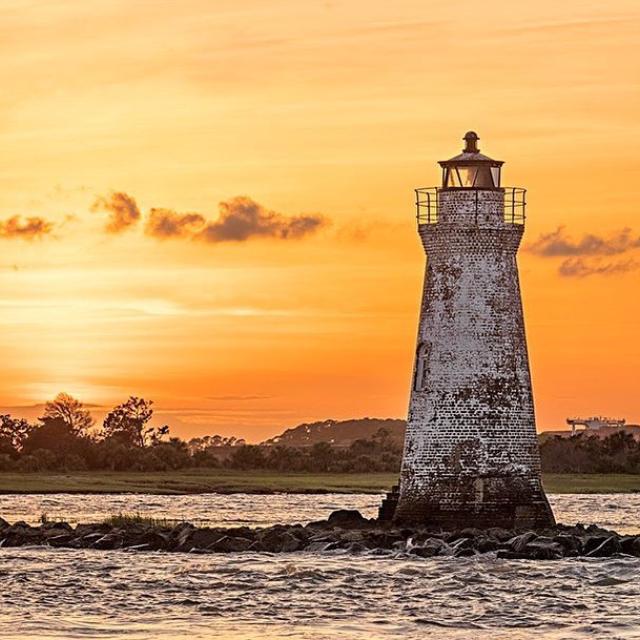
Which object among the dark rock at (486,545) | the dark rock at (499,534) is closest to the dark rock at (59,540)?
the dark rock at (499,534)

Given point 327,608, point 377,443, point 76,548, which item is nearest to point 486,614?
point 327,608

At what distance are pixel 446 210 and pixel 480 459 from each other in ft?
20.5

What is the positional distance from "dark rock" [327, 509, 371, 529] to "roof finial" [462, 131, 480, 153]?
993cm

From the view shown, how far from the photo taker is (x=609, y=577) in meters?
39.3

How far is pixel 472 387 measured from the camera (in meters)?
45.4

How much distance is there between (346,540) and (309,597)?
8.95 m

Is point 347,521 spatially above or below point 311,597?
above

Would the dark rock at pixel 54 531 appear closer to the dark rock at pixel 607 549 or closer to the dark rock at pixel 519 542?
the dark rock at pixel 519 542

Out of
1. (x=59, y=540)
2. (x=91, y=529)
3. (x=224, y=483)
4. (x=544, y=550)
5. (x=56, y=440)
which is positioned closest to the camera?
(x=544, y=550)

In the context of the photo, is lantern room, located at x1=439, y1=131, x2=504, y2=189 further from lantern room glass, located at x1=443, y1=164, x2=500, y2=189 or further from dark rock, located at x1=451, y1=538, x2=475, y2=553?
dark rock, located at x1=451, y1=538, x2=475, y2=553

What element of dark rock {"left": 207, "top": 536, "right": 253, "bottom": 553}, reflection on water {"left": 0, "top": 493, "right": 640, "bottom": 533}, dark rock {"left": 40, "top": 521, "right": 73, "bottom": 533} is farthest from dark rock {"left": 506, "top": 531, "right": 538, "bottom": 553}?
reflection on water {"left": 0, "top": 493, "right": 640, "bottom": 533}

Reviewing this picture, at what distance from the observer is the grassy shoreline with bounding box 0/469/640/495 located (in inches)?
3489

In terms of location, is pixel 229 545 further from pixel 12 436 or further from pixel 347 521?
pixel 12 436

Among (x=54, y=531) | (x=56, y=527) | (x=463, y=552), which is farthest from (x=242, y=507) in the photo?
(x=463, y=552)
